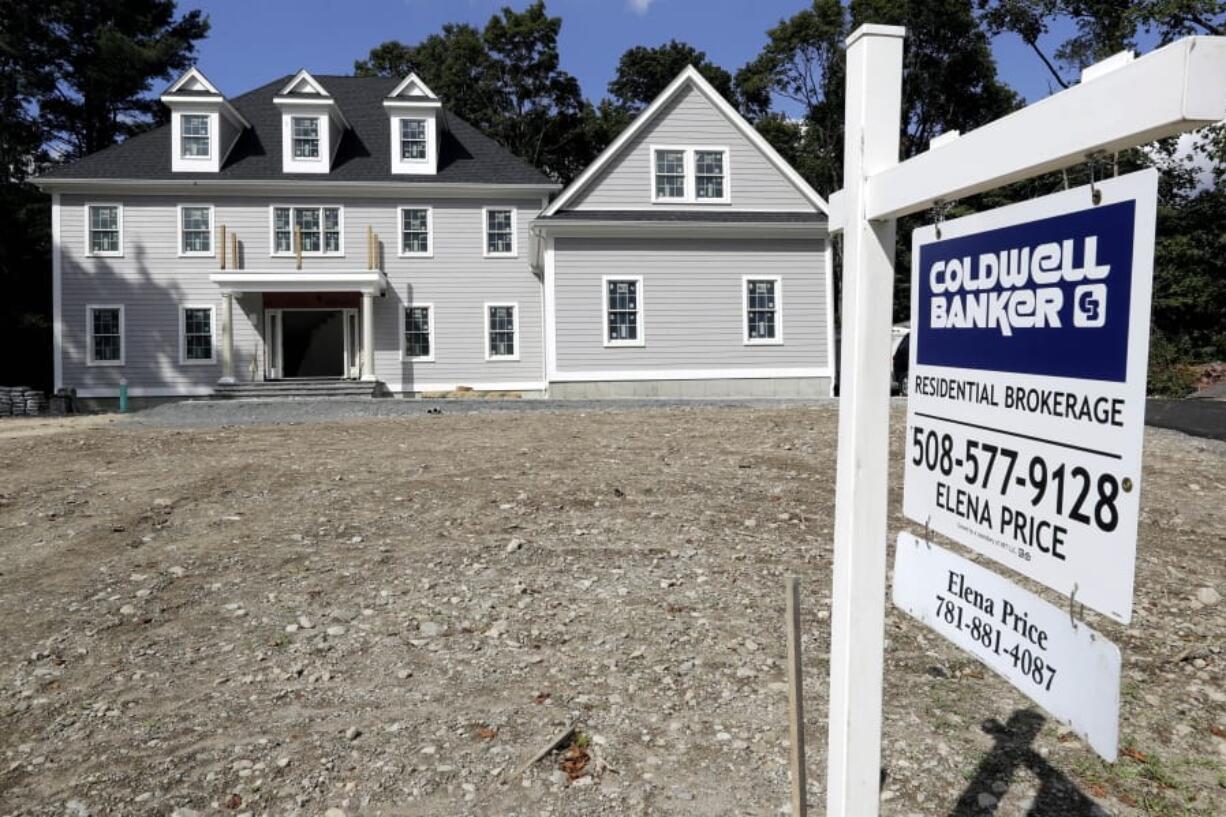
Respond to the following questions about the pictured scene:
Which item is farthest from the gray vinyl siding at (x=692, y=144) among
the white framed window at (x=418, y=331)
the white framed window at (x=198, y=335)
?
the white framed window at (x=198, y=335)

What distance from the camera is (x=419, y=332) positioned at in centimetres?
2397

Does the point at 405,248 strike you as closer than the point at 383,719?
No

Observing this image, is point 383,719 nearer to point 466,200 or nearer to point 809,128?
point 466,200

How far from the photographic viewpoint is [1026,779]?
3.41 m

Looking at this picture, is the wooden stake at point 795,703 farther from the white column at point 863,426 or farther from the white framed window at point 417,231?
the white framed window at point 417,231

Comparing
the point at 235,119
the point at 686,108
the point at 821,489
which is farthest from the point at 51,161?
the point at 821,489

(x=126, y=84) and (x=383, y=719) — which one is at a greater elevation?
(x=126, y=84)

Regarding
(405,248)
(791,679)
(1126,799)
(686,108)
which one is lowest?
(1126,799)

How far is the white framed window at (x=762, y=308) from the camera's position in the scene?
21953 mm

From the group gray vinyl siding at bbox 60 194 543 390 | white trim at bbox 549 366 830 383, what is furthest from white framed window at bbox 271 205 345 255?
white trim at bbox 549 366 830 383

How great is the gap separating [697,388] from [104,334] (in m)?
15.8

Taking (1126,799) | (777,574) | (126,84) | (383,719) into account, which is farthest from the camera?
(126,84)

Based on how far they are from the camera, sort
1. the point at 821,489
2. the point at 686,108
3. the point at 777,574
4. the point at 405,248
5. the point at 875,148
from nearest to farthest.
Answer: the point at 875,148 < the point at 777,574 < the point at 821,489 < the point at 686,108 < the point at 405,248

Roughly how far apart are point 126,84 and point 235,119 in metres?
15.3
